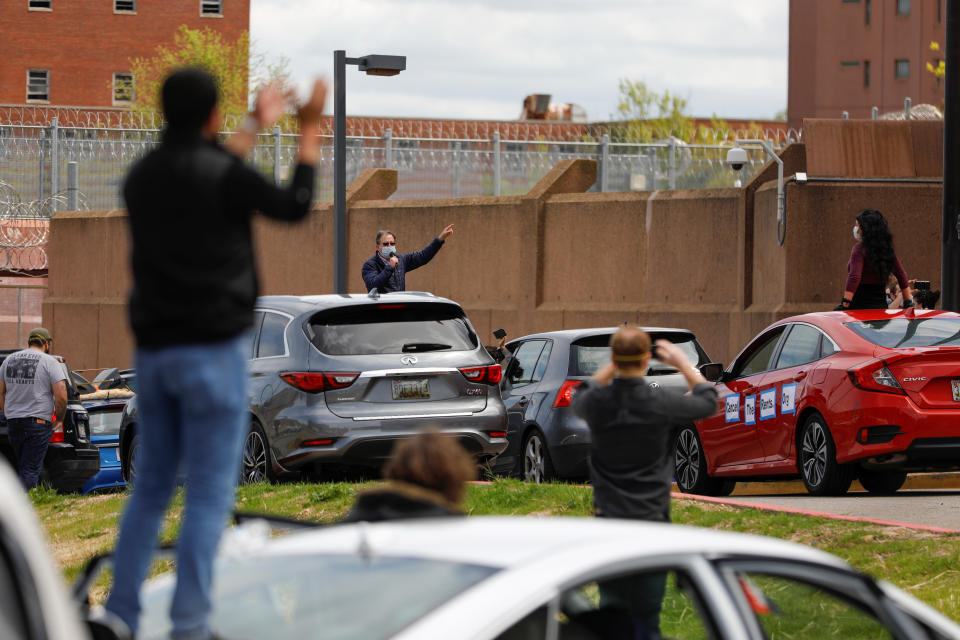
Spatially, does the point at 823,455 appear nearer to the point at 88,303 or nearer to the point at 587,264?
the point at 587,264

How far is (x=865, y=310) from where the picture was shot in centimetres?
1302

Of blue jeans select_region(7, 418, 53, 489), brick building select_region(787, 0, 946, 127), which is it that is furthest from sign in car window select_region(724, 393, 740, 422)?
brick building select_region(787, 0, 946, 127)

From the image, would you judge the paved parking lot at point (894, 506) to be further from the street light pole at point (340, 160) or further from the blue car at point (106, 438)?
the street light pole at point (340, 160)

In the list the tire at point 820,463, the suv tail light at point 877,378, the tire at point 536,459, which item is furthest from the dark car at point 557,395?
the suv tail light at point 877,378

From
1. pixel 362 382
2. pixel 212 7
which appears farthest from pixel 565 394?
pixel 212 7

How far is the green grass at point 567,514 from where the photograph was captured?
8.84 meters

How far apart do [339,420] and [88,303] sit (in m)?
21.6

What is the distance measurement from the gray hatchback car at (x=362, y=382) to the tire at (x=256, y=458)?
0.05ft

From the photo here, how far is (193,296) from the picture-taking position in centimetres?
448

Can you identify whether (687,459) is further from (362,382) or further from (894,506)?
(362,382)

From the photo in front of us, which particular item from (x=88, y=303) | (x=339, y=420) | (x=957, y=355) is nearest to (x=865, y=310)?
(x=957, y=355)

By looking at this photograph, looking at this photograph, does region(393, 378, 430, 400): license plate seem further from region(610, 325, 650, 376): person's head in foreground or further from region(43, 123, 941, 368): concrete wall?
region(610, 325, 650, 376): person's head in foreground

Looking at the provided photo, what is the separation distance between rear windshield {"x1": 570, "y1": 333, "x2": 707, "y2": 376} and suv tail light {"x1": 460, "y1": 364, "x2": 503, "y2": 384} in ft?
5.15

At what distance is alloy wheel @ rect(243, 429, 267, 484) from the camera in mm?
12984
